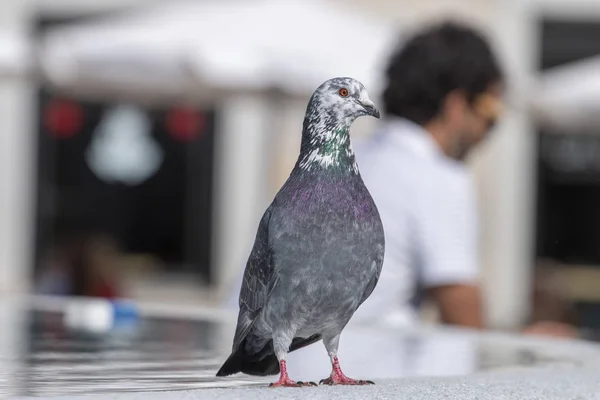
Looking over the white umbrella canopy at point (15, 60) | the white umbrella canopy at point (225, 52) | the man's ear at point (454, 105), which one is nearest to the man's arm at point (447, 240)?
the man's ear at point (454, 105)

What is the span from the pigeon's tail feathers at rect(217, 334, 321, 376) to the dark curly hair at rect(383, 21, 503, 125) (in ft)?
5.84

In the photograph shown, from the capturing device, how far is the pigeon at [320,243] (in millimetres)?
1579

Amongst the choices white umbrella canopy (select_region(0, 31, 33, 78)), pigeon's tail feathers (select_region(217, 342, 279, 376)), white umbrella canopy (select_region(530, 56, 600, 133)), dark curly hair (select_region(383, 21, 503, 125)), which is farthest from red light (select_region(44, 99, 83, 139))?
pigeon's tail feathers (select_region(217, 342, 279, 376))

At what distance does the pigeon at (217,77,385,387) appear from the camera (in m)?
1.58

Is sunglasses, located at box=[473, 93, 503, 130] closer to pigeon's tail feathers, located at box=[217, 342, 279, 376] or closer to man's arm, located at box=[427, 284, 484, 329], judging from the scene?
man's arm, located at box=[427, 284, 484, 329]

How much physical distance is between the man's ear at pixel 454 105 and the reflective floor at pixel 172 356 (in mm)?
575

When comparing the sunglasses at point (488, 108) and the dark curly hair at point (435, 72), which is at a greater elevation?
the dark curly hair at point (435, 72)

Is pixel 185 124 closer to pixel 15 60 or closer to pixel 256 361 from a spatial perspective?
pixel 15 60

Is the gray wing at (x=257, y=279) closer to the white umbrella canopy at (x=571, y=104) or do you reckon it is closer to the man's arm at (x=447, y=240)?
the man's arm at (x=447, y=240)

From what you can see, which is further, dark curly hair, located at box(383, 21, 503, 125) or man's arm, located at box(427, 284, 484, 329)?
dark curly hair, located at box(383, 21, 503, 125)

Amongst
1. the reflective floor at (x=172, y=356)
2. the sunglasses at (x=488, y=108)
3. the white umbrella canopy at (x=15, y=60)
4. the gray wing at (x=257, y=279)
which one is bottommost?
the reflective floor at (x=172, y=356)

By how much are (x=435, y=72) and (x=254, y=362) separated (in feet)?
6.08

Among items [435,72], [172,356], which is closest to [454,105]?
[435,72]

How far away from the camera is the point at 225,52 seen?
782cm
